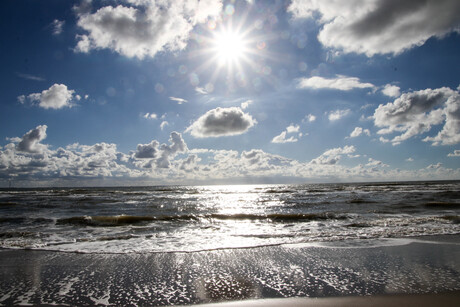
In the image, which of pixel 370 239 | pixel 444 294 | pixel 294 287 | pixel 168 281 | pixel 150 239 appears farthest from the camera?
pixel 150 239

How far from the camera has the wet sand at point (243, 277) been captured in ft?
13.4

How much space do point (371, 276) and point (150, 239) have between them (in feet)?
23.7

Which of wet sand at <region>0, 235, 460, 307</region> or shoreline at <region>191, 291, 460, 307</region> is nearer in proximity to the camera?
shoreline at <region>191, 291, 460, 307</region>

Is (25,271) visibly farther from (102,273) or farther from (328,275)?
(328,275)

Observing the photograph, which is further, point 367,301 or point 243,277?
point 243,277

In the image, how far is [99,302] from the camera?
13.4ft

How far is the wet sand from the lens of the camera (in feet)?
13.4

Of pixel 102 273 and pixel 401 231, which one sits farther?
pixel 401 231

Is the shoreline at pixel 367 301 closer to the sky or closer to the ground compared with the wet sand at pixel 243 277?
closer to the sky

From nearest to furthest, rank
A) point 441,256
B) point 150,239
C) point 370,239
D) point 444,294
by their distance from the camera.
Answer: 1. point 444,294
2. point 441,256
3. point 370,239
4. point 150,239

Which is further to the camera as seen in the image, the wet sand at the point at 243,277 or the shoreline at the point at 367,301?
the wet sand at the point at 243,277

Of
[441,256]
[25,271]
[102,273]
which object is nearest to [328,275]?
[441,256]

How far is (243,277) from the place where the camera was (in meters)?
5.01

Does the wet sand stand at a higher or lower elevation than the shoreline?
lower
